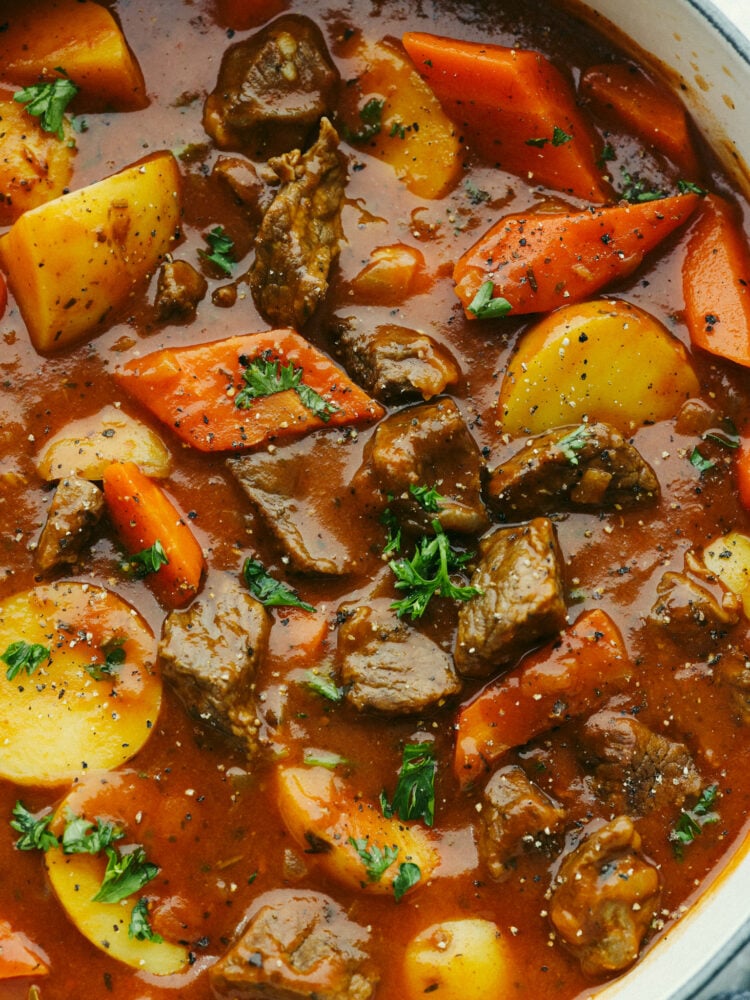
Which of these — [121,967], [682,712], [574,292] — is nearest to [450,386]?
[574,292]

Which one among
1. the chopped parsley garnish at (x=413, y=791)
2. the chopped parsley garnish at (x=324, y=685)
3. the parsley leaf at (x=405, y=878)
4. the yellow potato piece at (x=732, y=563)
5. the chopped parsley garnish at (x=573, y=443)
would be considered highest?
the chopped parsley garnish at (x=573, y=443)

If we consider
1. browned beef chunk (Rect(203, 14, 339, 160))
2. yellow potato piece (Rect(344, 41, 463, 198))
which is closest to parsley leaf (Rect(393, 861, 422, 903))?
yellow potato piece (Rect(344, 41, 463, 198))

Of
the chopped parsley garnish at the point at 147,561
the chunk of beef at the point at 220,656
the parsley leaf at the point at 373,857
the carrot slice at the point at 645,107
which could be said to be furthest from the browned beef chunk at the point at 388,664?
the carrot slice at the point at 645,107

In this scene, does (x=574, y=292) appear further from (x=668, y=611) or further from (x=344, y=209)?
(x=668, y=611)

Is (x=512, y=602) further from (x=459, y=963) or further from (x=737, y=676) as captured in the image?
(x=459, y=963)

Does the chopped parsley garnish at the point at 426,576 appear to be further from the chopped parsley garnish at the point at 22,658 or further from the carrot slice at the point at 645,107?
the carrot slice at the point at 645,107
